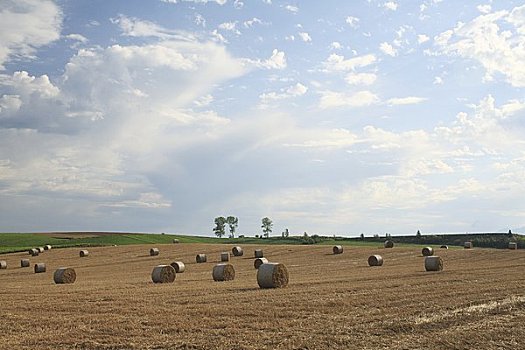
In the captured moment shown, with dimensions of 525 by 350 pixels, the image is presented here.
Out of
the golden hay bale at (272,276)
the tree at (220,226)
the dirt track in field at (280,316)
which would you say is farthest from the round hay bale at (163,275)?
the tree at (220,226)

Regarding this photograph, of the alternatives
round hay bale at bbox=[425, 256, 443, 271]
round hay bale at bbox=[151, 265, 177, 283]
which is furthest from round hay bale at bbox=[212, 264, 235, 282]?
round hay bale at bbox=[425, 256, 443, 271]

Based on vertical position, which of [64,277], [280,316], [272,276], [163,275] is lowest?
[280,316]

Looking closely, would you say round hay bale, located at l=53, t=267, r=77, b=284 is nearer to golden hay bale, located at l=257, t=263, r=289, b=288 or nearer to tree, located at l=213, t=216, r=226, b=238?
golden hay bale, located at l=257, t=263, r=289, b=288

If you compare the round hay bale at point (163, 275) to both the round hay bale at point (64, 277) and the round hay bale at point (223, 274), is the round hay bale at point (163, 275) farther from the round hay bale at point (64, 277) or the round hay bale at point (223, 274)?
the round hay bale at point (64, 277)

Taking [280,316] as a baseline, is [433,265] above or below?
above

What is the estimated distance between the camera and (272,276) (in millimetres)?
23016

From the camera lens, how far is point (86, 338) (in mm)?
12258

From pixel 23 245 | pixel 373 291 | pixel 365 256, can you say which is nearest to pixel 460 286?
pixel 373 291

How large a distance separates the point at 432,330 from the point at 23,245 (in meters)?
69.2

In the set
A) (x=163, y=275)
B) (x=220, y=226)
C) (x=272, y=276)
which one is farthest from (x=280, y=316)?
(x=220, y=226)

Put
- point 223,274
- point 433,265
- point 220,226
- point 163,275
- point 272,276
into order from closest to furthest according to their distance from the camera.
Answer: point 272,276 → point 163,275 → point 223,274 → point 433,265 → point 220,226

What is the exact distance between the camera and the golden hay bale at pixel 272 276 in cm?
2302

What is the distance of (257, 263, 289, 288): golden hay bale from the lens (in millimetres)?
23016

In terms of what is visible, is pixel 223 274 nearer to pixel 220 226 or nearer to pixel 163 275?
pixel 163 275
